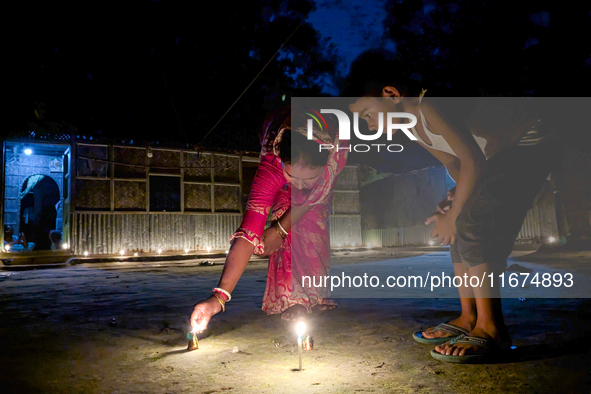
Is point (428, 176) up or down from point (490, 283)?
up

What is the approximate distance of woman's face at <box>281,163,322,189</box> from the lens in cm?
314

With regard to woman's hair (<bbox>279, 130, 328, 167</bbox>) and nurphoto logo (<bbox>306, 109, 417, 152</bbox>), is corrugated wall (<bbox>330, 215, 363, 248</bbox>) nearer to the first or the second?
nurphoto logo (<bbox>306, 109, 417, 152</bbox>)

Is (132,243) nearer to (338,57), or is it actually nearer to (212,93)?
(212,93)

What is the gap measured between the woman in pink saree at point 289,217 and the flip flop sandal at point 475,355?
Result: 4.13 ft

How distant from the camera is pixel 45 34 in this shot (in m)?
12.4

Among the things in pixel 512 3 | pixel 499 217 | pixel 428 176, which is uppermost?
pixel 512 3

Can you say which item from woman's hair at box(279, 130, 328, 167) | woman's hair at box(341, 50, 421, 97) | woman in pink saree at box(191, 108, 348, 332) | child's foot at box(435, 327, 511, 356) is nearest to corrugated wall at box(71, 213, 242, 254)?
woman in pink saree at box(191, 108, 348, 332)

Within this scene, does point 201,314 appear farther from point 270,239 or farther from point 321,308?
point 321,308

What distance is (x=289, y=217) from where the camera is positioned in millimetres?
3268

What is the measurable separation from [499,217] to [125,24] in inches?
621

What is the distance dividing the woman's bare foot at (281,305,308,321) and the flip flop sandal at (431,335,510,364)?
119 cm

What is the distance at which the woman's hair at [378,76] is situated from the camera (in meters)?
2.54

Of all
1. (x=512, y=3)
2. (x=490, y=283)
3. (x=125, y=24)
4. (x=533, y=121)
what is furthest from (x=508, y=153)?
(x=125, y=24)

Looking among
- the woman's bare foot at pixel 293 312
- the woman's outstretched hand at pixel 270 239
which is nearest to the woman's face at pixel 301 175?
the woman's outstretched hand at pixel 270 239
